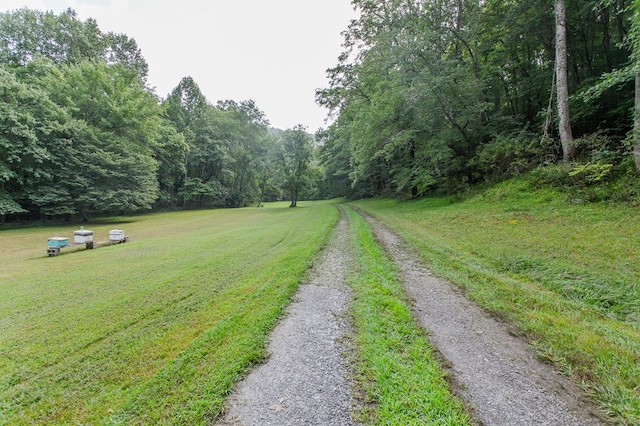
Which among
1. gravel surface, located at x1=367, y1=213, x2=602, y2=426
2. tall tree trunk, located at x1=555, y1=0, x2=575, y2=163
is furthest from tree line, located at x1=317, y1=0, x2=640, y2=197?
gravel surface, located at x1=367, y1=213, x2=602, y2=426

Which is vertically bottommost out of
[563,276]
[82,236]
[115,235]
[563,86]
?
[563,276]

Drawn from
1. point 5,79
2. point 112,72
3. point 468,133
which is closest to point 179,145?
point 112,72

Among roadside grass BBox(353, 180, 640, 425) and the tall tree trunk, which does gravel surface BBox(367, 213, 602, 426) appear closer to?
roadside grass BBox(353, 180, 640, 425)

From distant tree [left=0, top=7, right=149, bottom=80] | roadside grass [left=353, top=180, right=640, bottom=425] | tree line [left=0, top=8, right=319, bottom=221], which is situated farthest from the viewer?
distant tree [left=0, top=7, right=149, bottom=80]

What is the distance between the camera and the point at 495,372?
2.11 metres

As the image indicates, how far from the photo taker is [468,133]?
13.9 metres

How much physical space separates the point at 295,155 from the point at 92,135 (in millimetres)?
17255

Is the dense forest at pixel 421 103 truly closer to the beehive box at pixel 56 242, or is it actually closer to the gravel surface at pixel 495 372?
the gravel surface at pixel 495 372

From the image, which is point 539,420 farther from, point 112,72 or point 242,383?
point 112,72

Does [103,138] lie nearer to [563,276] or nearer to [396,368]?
[396,368]

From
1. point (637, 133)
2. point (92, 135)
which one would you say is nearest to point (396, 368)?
point (637, 133)

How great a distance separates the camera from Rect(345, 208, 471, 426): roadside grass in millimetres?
1710

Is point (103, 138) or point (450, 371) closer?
point (450, 371)

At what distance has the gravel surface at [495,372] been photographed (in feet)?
5.56
